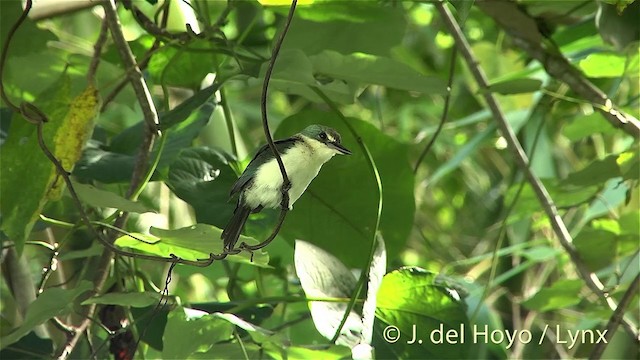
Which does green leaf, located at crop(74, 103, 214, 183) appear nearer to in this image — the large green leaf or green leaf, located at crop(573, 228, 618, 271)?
the large green leaf

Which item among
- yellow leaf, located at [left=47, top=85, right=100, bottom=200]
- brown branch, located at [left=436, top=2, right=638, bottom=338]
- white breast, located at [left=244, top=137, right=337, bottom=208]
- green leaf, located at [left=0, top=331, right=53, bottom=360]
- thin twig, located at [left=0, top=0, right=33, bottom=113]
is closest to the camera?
white breast, located at [left=244, top=137, right=337, bottom=208]

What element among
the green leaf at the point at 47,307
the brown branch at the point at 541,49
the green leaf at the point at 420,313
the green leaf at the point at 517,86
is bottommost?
the green leaf at the point at 47,307

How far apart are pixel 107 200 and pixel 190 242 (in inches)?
3.2

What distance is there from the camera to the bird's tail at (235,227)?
2.20ft

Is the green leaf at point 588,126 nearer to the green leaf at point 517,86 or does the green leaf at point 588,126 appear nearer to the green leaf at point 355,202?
the green leaf at point 517,86

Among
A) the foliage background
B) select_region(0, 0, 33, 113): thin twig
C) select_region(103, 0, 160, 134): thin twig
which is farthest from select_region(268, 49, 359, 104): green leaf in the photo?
select_region(0, 0, 33, 113): thin twig

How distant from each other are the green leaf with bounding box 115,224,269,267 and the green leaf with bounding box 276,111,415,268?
0.50ft

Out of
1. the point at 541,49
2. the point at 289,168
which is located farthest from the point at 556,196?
the point at 289,168

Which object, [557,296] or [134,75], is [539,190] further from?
[134,75]

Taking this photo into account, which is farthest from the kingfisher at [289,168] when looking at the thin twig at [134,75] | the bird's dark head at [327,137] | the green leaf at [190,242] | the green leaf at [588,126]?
the green leaf at [588,126]

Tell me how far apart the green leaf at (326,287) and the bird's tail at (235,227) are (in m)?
0.13

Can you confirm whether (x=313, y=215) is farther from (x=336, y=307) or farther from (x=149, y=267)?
(x=149, y=267)

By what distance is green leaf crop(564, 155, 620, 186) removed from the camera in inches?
41.4

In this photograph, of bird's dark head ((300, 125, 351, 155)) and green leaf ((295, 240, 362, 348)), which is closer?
bird's dark head ((300, 125, 351, 155))
